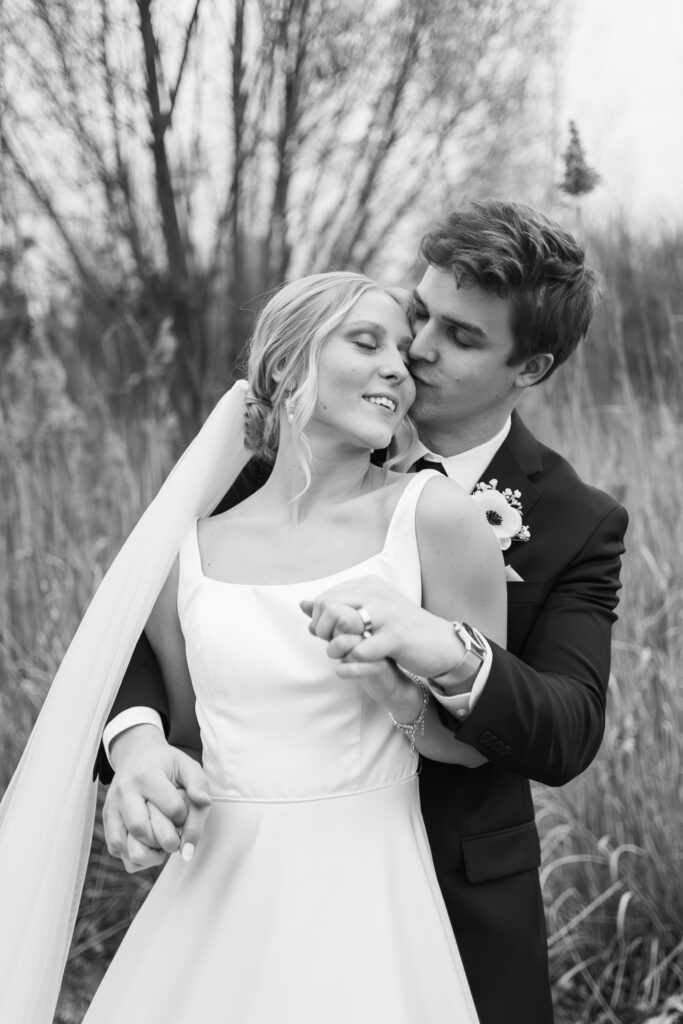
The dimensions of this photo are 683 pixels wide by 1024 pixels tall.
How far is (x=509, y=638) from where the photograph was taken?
220 centimetres

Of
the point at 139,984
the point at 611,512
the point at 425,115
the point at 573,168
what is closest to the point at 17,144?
the point at 425,115

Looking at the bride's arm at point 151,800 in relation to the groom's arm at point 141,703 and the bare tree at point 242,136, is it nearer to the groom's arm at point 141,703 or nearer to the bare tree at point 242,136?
the groom's arm at point 141,703

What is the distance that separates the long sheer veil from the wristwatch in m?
0.64

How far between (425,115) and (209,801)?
4678mm

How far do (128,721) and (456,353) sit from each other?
104 cm

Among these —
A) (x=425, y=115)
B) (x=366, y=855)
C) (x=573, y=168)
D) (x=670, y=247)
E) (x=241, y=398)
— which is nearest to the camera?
(x=366, y=855)

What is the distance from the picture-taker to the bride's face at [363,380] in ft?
6.55

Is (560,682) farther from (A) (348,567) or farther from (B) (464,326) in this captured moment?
(B) (464,326)

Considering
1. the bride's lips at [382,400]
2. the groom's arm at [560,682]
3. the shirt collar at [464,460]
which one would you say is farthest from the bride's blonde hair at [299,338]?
the groom's arm at [560,682]

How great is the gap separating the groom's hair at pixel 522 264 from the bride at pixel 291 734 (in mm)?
308

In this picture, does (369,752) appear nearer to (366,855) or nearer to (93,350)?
(366,855)

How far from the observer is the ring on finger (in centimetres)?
161

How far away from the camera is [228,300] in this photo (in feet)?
18.9

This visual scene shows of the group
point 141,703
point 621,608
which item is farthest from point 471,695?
point 621,608
